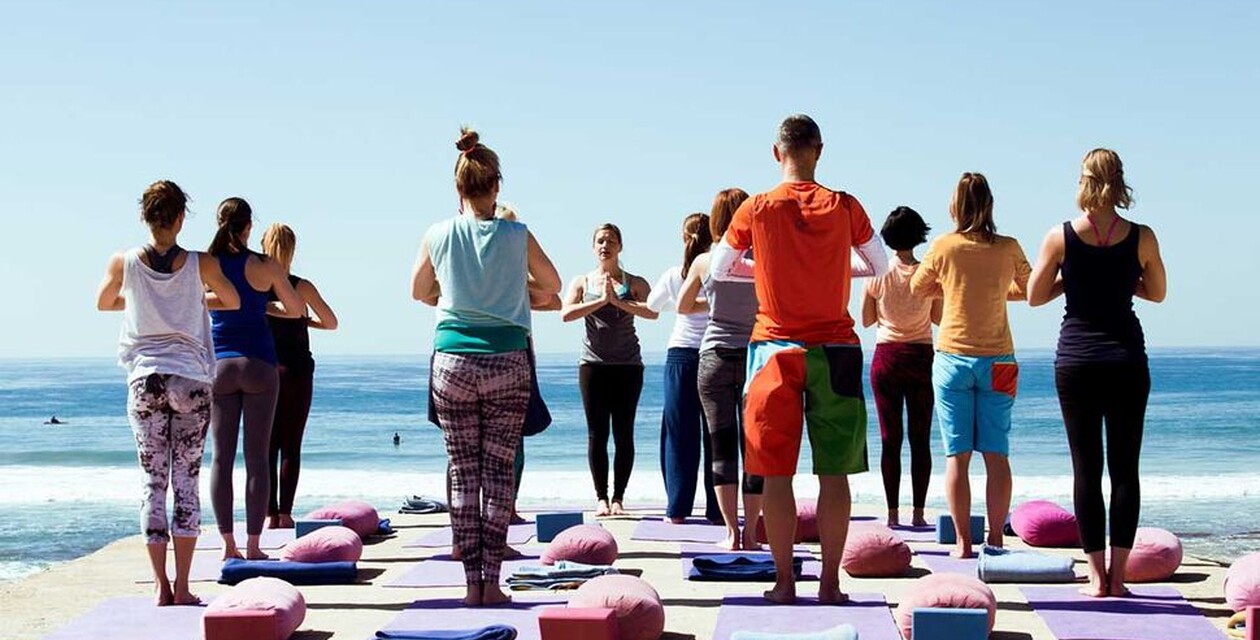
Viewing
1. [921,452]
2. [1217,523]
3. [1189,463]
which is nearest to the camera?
[921,452]

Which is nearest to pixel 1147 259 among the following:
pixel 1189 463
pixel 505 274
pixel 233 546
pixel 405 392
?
pixel 505 274

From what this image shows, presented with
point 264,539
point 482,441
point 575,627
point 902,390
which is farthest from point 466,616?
point 902,390

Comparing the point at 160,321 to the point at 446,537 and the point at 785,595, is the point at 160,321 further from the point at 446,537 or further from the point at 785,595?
the point at 446,537

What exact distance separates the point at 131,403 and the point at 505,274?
5.28 ft

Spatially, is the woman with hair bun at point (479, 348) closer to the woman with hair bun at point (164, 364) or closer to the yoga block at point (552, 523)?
the woman with hair bun at point (164, 364)

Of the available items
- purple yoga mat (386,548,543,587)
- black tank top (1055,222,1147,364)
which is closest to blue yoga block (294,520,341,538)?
purple yoga mat (386,548,543,587)

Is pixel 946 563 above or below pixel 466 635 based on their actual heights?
below

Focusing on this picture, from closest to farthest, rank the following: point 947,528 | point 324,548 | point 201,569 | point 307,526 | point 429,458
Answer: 1. point 324,548
2. point 201,569
3. point 947,528
4. point 307,526
5. point 429,458

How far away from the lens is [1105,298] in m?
5.86

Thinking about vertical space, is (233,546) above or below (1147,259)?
below

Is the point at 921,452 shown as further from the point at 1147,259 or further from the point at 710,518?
the point at 1147,259

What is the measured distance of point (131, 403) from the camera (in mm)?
6000

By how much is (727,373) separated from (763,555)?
0.91 m

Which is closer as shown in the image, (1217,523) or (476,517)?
(476,517)
